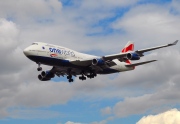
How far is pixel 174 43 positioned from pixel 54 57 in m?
23.0

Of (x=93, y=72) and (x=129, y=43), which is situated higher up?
(x=129, y=43)

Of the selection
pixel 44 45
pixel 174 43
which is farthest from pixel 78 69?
pixel 174 43

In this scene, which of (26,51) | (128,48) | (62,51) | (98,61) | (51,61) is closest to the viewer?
(26,51)

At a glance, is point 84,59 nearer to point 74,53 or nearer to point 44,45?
point 74,53

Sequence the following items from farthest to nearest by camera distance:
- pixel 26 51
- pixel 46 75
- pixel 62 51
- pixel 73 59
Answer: pixel 46 75
pixel 73 59
pixel 62 51
pixel 26 51

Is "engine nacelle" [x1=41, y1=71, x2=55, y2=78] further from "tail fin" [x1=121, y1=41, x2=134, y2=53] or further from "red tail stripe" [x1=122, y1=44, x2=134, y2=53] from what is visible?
"tail fin" [x1=121, y1=41, x2=134, y2=53]

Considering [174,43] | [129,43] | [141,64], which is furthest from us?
[129,43]

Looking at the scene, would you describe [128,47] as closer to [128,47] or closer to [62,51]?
[128,47]

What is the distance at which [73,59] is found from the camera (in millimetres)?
84375

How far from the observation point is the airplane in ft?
264

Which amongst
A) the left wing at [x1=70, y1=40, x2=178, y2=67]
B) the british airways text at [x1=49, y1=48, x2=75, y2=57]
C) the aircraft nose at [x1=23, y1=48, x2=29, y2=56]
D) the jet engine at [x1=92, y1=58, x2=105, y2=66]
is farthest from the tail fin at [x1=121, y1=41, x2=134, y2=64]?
the aircraft nose at [x1=23, y1=48, x2=29, y2=56]

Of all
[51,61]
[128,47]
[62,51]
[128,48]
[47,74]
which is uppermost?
[128,47]

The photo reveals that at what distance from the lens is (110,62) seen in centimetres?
8550

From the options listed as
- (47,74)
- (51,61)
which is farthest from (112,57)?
(47,74)
